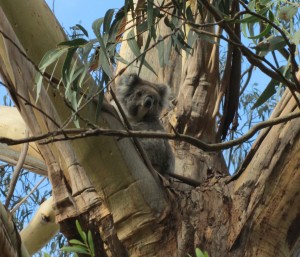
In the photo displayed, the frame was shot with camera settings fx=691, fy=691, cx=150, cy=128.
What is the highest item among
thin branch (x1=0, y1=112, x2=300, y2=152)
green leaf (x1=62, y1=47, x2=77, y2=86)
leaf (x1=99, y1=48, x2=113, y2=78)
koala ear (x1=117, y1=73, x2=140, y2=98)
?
koala ear (x1=117, y1=73, x2=140, y2=98)

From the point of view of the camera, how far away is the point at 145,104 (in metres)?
3.84

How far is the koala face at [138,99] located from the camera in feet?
12.3

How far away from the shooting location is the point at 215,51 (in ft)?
10.3

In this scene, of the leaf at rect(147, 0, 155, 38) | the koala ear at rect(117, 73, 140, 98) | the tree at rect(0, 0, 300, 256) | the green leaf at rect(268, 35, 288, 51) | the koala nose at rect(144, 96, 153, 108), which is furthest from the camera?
the koala ear at rect(117, 73, 140, 98)

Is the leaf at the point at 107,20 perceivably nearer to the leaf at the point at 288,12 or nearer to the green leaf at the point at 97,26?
the green leaf at the point at 97,26

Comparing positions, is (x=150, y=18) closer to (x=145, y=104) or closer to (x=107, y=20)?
(x=107, y=20)

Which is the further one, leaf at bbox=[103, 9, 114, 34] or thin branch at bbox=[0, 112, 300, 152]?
leaf at bbox=[103, 9, 114, 34]

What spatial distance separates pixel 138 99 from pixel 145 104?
6 cm

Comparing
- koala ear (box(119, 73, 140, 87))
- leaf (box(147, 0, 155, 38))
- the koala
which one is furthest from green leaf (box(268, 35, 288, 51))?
koala ear (box(119, 73, 140, 87))

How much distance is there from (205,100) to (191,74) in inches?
6.2

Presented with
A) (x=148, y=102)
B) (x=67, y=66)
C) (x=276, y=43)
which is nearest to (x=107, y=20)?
(x=67, y=66)

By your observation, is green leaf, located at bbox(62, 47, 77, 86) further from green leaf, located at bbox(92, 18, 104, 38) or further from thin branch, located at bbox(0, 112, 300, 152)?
thin branch, located at bbox(0, 112, 300, 152)

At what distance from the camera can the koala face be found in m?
3.76

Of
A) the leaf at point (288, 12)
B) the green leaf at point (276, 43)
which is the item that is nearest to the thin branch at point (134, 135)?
the green leaf at point (276, 43)
